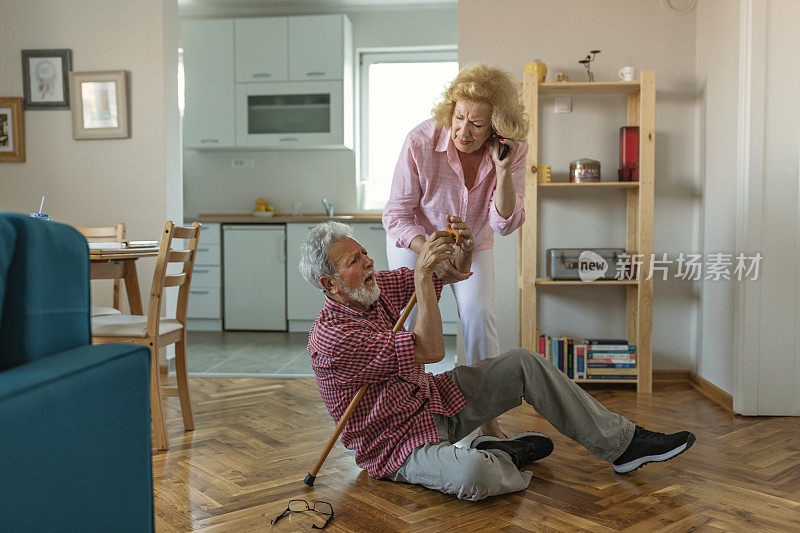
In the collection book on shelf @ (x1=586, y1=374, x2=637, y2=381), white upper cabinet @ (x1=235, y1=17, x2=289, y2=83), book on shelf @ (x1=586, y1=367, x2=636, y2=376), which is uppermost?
white upper cabinet @ (x1=235, y1=17, x2=289, y2=83)

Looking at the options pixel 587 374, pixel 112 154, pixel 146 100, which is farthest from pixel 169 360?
pixel 587 374

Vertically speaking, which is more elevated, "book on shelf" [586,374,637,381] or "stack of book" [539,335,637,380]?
"stack of book" [539,335,637,380]

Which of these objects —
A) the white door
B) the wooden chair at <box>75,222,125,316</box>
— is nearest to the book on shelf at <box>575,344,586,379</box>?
the wooden chair at <box>75,222,125,316</box>

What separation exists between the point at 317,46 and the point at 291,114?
1.94 ft

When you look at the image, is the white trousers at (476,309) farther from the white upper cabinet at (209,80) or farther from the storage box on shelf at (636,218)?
the white upper cabinet at (209,80)

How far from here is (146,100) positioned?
13.5ft

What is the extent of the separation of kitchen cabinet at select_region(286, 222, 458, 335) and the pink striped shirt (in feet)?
9.66

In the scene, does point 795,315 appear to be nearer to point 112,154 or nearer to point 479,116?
point 479,116

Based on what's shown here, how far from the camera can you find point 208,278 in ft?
18.6

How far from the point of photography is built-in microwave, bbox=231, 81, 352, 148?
5672 mm

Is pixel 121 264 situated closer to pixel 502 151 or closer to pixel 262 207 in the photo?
pixel 502 151

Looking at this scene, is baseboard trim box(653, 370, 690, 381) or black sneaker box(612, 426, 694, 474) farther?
baseboard trim box(653, 370, 690, 381)

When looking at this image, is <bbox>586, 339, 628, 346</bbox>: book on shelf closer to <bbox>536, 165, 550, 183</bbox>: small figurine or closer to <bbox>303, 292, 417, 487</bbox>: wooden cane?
<bbox>536, 165, 550, 183</bbox>: small figurine

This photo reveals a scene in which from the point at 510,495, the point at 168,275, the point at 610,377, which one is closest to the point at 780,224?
the point at 610,377
